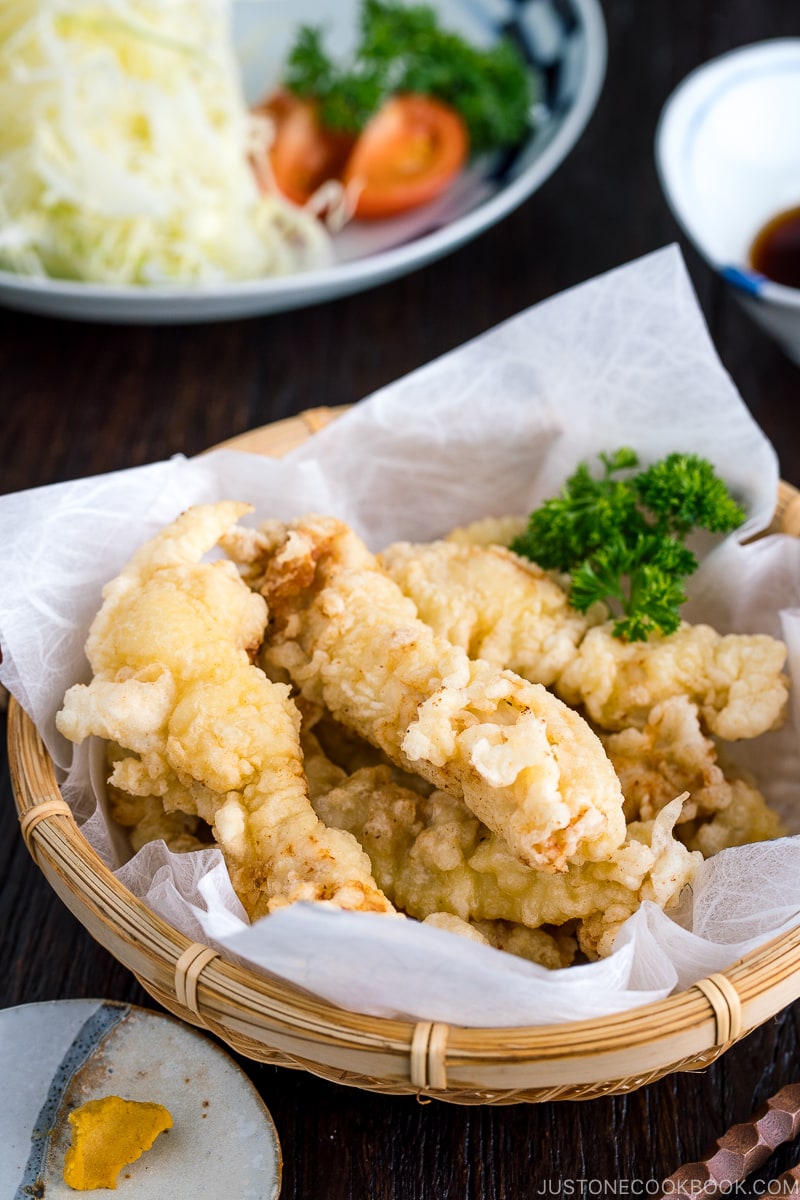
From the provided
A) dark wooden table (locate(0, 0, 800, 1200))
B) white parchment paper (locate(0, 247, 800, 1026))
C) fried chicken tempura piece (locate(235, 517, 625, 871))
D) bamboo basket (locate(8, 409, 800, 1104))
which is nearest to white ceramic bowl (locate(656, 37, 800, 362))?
dark wooden table (locate(0, 0, 800, 1200))

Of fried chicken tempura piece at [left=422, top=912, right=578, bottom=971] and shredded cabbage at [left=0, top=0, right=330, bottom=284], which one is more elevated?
shredded cabbage at [left=0, top=0, right=330, bottom=284]

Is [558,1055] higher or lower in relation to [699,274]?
higher

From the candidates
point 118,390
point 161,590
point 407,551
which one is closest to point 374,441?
point 407,551

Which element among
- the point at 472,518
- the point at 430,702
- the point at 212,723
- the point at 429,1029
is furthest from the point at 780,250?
the point at 429,1029

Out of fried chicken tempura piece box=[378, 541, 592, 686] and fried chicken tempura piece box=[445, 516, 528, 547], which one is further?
A: fried chicken tempura piece box=[445, 516, 528, 547]

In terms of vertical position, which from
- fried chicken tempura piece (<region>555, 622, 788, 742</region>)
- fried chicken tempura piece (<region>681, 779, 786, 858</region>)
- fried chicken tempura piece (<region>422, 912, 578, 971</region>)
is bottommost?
fried chicken tempura piece (<region>681, 779, 786, 858</region>)

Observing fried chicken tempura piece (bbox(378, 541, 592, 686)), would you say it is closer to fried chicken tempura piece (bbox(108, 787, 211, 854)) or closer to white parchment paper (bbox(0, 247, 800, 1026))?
white parchment paper (bbox(0, 247, 800, 1026))

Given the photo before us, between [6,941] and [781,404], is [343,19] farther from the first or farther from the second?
[6,941]

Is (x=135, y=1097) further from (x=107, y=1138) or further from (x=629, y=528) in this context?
(x=629, y=528)
